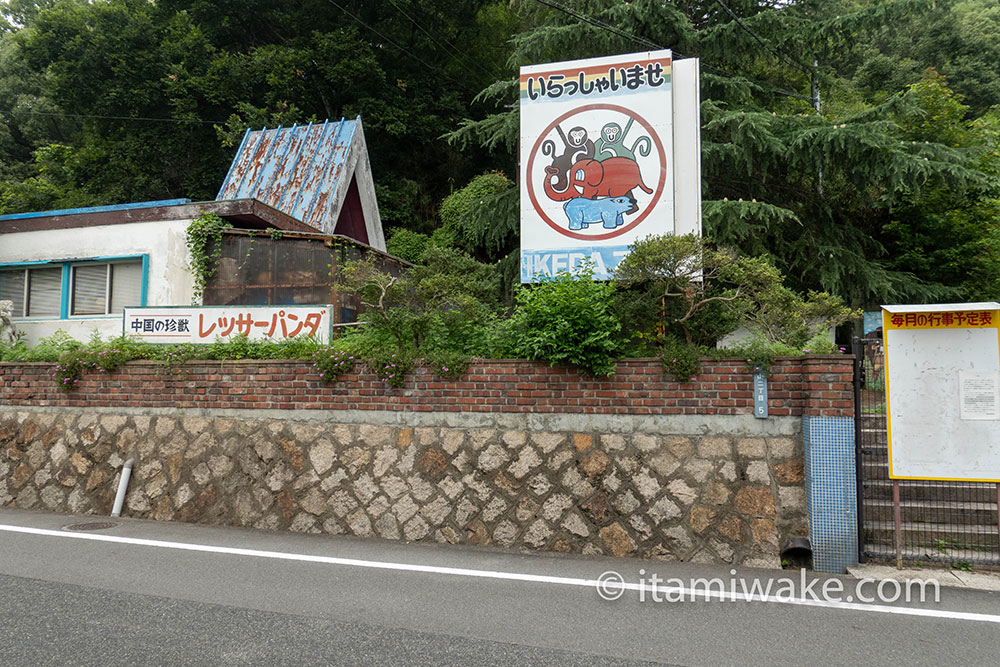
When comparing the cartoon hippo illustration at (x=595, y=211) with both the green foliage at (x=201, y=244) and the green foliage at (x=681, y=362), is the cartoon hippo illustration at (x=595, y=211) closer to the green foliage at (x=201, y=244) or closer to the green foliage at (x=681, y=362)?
the green foliage at (x=681, y=362)

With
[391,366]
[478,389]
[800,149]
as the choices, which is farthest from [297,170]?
[800,149]

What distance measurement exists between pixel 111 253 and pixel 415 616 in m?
10.9

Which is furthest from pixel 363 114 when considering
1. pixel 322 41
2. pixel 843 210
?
pixel 843 210

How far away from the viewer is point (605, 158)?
8430 millimetres

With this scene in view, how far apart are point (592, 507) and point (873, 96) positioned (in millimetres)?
23826

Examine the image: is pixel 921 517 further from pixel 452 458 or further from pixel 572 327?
pixel 452 458

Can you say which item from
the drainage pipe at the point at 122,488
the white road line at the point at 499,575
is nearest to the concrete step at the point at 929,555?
the white road line at the point at 499,575

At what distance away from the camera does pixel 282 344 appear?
8.33 metres

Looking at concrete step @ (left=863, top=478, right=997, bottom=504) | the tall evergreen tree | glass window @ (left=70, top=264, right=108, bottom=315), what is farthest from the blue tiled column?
glass window @ (left=70, top=264, right=108, bottom=315)

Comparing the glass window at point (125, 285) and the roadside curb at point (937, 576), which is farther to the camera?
the glass window at point (125, 285)

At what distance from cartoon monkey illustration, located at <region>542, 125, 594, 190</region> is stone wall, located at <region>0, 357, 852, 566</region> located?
298 cm

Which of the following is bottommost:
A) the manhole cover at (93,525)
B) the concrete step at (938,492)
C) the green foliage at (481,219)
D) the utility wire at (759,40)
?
the manhole cover at (93,525)

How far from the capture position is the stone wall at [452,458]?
6.38m

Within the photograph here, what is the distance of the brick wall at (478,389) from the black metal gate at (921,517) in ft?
1.87
